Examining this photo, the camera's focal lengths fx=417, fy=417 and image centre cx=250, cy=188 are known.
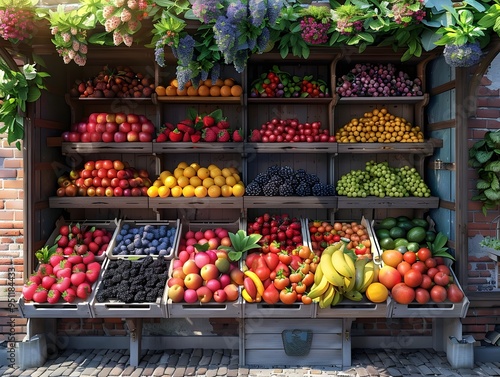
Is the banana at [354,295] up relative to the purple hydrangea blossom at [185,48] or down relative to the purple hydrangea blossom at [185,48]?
down

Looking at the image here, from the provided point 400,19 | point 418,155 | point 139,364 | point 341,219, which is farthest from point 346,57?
point 139,364

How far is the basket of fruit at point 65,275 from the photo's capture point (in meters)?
3.40

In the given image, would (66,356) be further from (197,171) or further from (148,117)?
(148,117)

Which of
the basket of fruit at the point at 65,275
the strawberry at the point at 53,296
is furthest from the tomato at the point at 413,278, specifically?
the strawberry at the point at 53,296

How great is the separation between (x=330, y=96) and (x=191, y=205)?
1.69m

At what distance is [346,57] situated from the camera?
13.0 feet

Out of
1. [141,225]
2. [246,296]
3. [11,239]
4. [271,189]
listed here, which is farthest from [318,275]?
[11,239]

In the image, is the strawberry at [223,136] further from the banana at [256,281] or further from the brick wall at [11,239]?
the brick wall at [11,239]

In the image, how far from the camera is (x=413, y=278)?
339cm

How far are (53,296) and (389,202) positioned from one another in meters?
2.99

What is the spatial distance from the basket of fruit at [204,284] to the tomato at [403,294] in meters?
1.28

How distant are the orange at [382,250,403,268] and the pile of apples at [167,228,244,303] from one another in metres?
1.26

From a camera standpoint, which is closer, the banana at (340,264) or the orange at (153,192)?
the banana at (340,264)

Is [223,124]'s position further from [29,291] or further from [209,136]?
[29,291]
